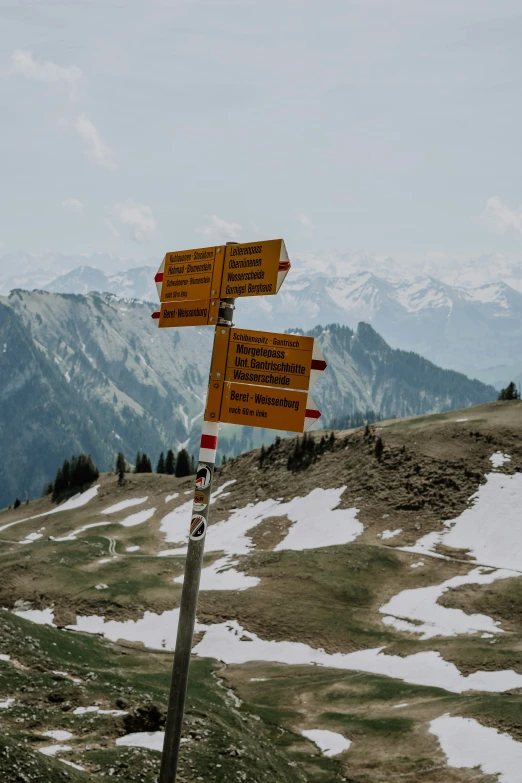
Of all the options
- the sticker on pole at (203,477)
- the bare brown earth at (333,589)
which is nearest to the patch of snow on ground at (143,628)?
the bare brown earth at (333,589)

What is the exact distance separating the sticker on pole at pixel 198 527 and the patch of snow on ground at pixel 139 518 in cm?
9208

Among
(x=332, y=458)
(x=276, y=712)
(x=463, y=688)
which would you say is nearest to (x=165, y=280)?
(x=276, y=712)

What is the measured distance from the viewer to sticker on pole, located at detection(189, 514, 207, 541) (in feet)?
47.5

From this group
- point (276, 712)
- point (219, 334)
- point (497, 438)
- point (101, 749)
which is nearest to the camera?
point (219, 334)

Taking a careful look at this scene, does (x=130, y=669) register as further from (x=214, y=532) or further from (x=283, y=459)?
(x=283, y=459)

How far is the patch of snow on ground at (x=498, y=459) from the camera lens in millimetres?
82562

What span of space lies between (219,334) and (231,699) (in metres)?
31.8

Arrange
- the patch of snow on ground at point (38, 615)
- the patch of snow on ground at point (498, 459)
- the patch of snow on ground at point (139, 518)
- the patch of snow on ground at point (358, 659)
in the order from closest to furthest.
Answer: the patch of snow on ground at point (358, 659)
the patch of snow on ground at point (38, 615)
the patch of snow on ground at point (498, 459)
the patch of snow on ground at point (139, 518)

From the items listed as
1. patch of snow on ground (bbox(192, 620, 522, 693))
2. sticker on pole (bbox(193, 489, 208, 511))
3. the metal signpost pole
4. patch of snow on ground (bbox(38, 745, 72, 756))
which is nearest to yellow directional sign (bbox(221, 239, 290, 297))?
the metal signpost pole

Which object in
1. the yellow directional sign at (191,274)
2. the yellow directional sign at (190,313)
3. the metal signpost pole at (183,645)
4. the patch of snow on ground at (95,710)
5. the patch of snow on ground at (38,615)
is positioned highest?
the yellow directional sign at (191,274)

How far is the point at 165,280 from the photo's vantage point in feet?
54.1

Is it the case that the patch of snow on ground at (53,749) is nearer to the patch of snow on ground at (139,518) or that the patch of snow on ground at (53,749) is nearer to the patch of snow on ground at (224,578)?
the patch of snow on ground at (224,578)

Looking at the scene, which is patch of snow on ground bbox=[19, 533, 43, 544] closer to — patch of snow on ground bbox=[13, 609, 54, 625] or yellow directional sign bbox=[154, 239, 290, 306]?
patch of snow on ground bbox=[13, 609, 54, 625]

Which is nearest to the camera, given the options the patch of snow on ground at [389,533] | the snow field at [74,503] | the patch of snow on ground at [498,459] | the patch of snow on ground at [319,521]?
the patch of snow on ground at [389,533]
